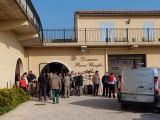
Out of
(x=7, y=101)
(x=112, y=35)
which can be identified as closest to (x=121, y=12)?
(x=112, y=35)

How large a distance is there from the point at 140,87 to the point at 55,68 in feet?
44.0

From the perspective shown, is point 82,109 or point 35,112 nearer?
point 35,112

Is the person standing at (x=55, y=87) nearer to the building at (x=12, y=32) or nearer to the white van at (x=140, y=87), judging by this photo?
the building at (x=12, y=32)

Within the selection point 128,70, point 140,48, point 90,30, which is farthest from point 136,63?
point 128,70

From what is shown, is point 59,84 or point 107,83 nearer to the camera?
point 59,84

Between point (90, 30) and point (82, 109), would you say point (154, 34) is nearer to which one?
point (90, 30)

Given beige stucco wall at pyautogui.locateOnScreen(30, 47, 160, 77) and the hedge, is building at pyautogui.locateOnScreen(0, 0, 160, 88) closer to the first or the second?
beige stucco wall at pyautogui.locateOnScreen(30, 47, 160, 77)

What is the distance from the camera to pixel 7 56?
64.2 ft

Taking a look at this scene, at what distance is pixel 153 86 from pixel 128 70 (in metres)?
1.48

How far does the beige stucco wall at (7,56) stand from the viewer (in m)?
18.3

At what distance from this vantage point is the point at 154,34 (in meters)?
31.4

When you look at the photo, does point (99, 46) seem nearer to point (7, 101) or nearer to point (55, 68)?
point (55, 68)

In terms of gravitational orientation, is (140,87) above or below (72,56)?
below

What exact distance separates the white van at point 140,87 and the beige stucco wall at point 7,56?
204 inches
